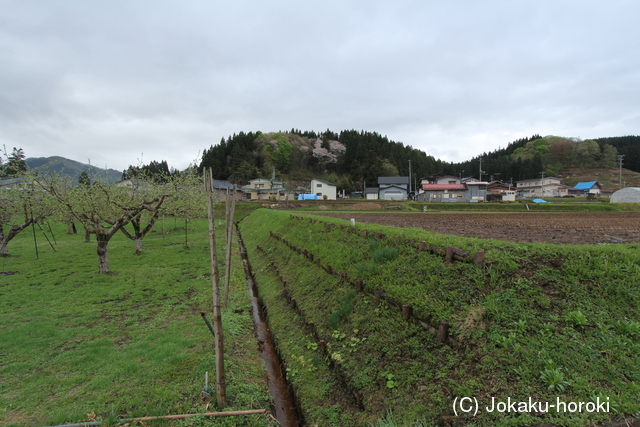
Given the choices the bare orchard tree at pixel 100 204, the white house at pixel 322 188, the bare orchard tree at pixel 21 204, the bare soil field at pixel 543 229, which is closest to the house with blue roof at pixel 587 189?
the white house at pixel 322 188

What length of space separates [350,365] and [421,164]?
10704 centimetres

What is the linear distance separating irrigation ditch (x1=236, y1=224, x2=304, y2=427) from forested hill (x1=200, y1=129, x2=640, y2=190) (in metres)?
78.2

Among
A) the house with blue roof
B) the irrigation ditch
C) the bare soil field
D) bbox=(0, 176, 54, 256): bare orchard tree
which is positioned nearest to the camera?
the irrigation ditch

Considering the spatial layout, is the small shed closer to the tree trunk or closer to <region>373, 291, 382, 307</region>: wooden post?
<region>373, 291, 382, 307</region>: wooden post

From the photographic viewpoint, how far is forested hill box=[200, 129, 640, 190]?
303 feet

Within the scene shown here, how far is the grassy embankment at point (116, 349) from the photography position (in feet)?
16.5

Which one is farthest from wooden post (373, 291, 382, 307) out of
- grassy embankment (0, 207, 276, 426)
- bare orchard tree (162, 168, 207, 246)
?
bare orchard tree (162, 168, 207, 246)

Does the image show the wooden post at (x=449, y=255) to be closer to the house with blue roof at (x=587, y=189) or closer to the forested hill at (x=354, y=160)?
the forested hill at (x=354, y=160)

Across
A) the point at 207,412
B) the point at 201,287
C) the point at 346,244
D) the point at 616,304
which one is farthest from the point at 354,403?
the point at 201,287

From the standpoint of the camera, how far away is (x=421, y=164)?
10406 centimetres

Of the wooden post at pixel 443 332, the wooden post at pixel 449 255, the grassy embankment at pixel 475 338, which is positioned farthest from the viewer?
the wooden post at pixel 449 255

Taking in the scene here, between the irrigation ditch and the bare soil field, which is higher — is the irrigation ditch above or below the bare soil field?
below

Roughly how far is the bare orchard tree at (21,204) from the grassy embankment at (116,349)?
6030 mm

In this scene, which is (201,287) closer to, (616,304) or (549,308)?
(549,308)
